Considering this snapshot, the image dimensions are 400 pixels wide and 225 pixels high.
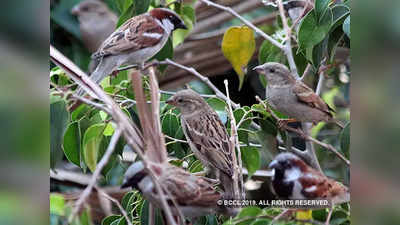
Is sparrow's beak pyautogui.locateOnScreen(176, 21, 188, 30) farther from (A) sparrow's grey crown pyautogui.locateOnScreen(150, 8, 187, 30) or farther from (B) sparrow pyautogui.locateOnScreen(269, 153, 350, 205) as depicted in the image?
(B) sparrow pyautogui.locateOnScreen(269, 153, 350, 205)

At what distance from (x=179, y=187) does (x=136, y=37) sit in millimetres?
358

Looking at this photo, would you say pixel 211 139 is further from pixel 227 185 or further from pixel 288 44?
pixel 288 44

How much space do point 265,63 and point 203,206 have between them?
1.09 ft

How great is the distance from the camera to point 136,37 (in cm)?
122

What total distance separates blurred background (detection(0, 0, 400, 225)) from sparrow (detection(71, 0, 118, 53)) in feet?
0.83

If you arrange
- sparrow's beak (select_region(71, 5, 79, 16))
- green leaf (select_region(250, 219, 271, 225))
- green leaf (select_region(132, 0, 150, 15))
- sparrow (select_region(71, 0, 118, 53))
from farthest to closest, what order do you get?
1. sparrow's beak (select_region(71, 5, 79, 16))
2. sparrow (select_region(71, 0, 118, 53))
3. green leaf (select_region(132, 0, 150, 15))
4. green leaf (select_region(250, 219, 271, 225))

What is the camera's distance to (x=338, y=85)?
1326mm

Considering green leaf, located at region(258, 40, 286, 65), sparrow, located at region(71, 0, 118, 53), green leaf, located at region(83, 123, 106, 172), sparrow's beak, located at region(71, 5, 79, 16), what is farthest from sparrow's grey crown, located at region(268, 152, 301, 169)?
sparrow's beak, located at region(71, 5, 79, 16)

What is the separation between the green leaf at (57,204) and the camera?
42.8 inches

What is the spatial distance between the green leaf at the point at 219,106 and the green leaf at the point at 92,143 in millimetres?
235

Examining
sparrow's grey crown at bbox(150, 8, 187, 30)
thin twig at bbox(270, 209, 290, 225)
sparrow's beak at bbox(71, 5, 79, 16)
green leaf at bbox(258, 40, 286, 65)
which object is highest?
sparrow's beak at bbox(71, 5, 79, 16)

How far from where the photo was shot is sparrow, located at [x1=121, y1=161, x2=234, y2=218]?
1.06 meters
